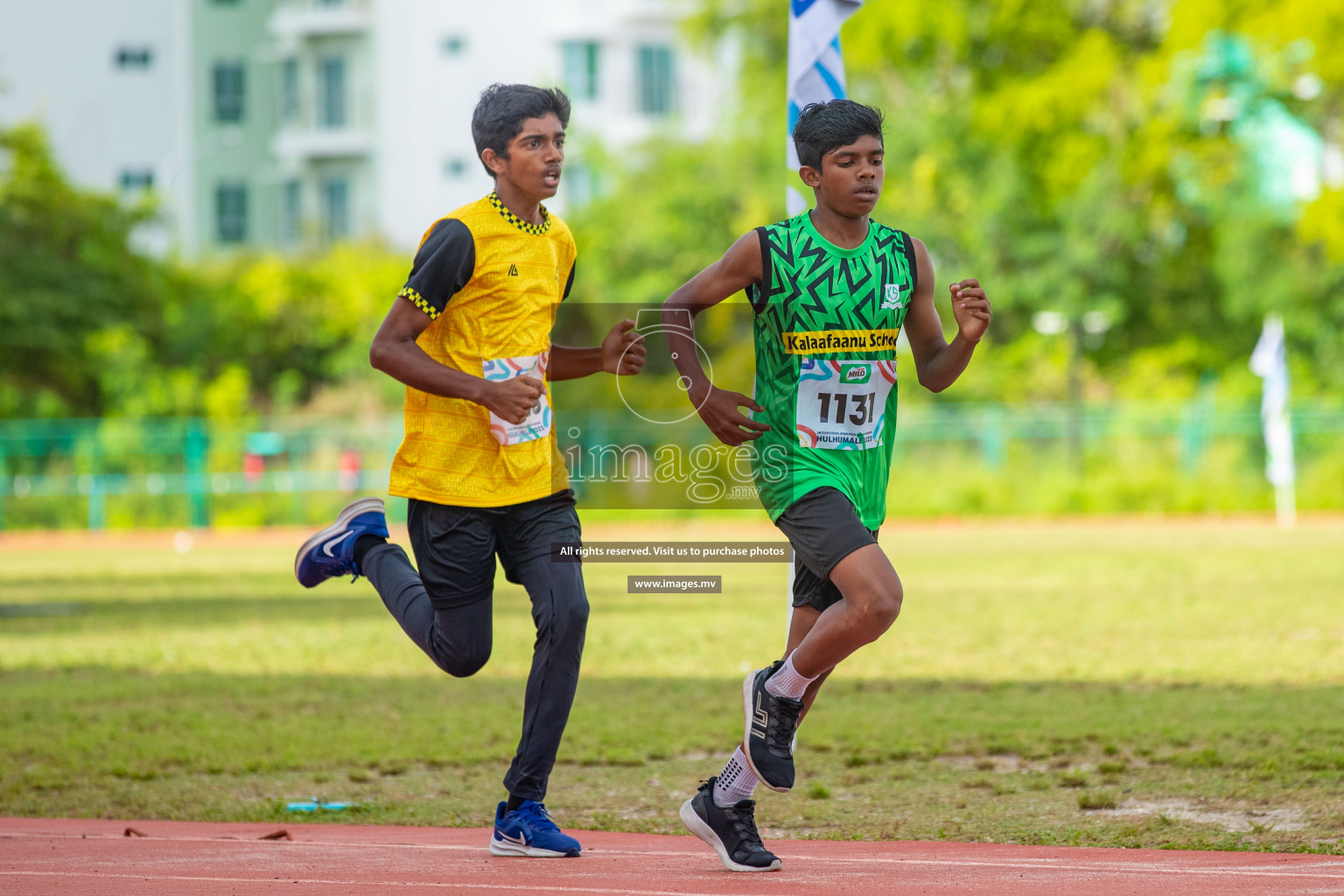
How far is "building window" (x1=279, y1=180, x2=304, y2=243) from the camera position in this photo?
5228cm

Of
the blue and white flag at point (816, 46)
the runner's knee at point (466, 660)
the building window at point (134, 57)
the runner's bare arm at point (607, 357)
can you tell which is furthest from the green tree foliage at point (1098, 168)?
the runner's knee at point (466, 660)

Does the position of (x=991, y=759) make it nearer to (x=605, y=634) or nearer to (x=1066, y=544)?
(x=605, y=634)

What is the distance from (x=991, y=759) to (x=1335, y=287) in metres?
33.9

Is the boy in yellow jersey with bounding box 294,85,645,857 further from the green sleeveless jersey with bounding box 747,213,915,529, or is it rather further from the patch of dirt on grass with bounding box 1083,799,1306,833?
the patch of dirt on grass with bounding box 1083,799,1306,833

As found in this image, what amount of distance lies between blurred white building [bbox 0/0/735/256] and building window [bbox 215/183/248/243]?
0.06 meters

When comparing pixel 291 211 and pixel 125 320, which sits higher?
pixel 291 211

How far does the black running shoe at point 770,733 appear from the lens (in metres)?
4.88

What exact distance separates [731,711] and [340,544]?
11.7 ft

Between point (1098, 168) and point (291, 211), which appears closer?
point (1098, 168)

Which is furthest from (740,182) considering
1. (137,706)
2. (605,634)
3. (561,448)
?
(561,448)

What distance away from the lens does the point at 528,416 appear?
5160 mm

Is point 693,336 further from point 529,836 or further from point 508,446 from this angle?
point 529,836

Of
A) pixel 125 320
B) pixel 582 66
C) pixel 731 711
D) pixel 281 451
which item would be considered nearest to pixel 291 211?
pixel 582 66

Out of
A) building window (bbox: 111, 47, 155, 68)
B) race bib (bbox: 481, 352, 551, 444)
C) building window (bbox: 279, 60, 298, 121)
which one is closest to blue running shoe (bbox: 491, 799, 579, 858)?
race bib (bbox: 481, 352, 551, 444)
